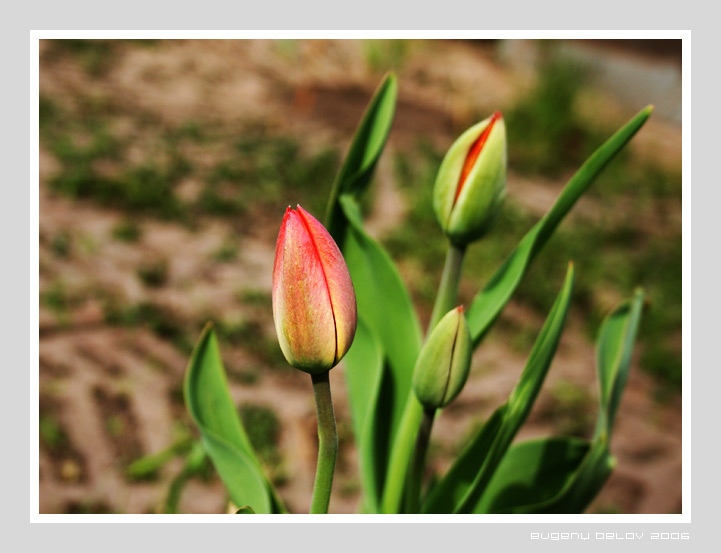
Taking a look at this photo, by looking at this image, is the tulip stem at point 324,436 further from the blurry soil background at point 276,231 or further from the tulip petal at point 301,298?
the blurry soil background at point 276,231

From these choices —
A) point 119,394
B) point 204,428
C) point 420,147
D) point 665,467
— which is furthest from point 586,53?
point 204,428

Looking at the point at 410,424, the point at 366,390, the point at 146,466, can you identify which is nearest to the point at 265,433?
the point at 146,466

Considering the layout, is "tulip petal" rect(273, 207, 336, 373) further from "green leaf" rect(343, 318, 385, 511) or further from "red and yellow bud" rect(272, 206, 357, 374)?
"green leaf" rect(343, 318, 385, 511)

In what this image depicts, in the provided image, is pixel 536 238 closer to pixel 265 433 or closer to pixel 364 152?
pixel 364 152

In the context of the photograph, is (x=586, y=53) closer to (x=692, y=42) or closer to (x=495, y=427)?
(x=692, y=42)

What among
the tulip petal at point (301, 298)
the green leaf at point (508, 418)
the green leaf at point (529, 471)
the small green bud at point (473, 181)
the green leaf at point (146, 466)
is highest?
the small green bud at point (473, 181)

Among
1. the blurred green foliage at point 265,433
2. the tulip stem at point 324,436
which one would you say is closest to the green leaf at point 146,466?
the blurred green foliage at point 265,433
